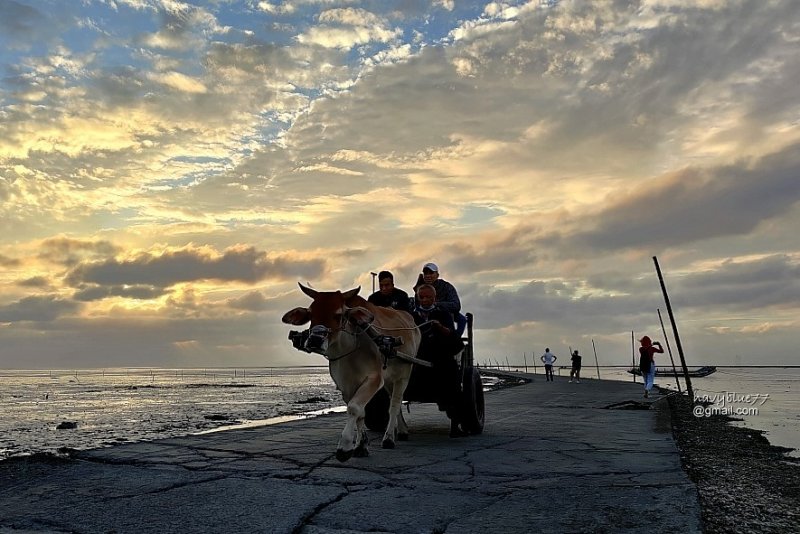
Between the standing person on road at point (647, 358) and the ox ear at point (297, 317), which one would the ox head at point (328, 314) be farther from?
the standing person on road at point (647, 358)

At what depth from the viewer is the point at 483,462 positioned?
24.3 feet

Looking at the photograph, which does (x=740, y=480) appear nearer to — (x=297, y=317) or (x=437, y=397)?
(x=437, y=397)

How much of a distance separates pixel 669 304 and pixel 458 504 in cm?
1785

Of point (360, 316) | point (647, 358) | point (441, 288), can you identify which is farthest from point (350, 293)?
point (647, 358)

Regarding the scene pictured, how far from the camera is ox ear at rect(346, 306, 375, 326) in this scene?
7.31 metres

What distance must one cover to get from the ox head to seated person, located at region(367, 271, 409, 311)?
2398 mm

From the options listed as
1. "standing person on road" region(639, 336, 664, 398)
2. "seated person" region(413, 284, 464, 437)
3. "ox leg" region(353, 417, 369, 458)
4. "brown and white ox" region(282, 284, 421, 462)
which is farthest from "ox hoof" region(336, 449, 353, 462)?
"standing person on road" region(639, 336, 664, 398)

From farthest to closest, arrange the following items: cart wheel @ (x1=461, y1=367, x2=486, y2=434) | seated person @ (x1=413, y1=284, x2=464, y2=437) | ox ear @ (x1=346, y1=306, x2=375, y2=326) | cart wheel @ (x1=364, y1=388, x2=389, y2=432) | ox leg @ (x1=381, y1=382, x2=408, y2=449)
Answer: cart wheel @ (x1=364, y1=388, x2=389, y2=432) → cart wheel @ (x1=461, y1=367, x2=486, y2=434) → seated person @ (x1=413, y1=284, x2=464, y2=437) → ox leg @ (x1=381, y1=382, x2=408, y2=449) → ox ear @ (x1=346, y1=306, x2=375, y2=326)

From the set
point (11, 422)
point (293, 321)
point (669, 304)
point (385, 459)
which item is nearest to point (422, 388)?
point (385, 459)

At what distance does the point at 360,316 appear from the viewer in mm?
7312

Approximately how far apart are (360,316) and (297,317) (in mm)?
675

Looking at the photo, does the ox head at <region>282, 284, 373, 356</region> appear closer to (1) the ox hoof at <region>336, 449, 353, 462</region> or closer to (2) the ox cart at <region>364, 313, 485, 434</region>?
(1) the ox hoof at <region>336, 449, 353, 462</region>

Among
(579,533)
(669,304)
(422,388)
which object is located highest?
(669,304)

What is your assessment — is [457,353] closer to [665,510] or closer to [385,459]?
[385,459]
